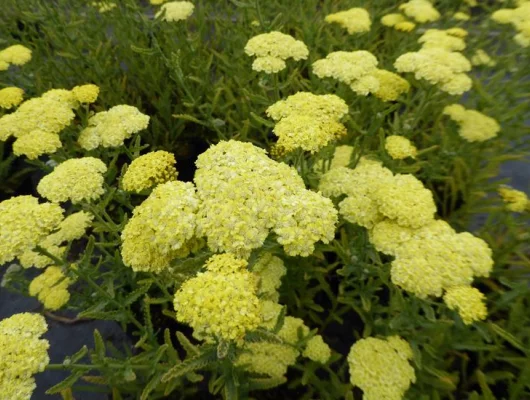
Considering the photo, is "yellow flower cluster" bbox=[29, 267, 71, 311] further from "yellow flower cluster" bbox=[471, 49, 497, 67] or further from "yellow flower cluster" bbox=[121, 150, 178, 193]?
"yellow flower cluster" bbox=[471, 49, 497, 67]

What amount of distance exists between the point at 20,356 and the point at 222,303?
799mm

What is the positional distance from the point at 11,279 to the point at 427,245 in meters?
1.95

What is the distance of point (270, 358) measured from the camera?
5.68 feet

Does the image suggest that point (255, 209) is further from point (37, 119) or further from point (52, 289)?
point (37, 119)

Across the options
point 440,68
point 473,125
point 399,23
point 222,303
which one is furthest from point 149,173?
point 399,23

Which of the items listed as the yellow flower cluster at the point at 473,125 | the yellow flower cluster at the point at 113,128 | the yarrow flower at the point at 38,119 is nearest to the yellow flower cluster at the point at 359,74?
the yellow flower cluster at the point at 473,125

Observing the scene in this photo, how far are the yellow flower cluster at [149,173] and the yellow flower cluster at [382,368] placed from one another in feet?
3.70

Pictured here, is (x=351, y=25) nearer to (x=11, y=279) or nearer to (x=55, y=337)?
(x=11, y=279)

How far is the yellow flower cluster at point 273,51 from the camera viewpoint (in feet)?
6.48

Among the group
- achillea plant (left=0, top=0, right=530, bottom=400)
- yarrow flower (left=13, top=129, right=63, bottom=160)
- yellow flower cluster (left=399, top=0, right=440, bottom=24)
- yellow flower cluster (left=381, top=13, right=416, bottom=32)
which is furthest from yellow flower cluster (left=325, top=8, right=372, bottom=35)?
yarrow flower (left=13, top=129, right=63, bottom=160)

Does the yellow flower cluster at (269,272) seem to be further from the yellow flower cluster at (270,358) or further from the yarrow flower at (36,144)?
the yarrow flower at (36,144)

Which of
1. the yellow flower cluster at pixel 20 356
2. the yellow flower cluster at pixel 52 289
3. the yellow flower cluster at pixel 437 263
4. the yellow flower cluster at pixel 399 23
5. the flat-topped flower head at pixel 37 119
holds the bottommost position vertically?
the yellow flower cluster at pixel 52 289

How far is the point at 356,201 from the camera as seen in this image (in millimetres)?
1654

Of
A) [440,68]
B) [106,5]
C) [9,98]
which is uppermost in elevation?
[106,5]
